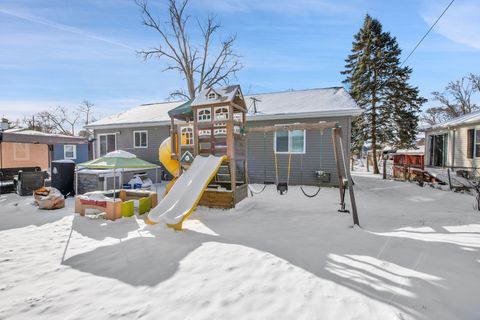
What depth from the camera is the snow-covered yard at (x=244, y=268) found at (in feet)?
7.84

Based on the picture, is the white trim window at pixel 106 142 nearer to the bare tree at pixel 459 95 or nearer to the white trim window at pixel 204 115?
the white trim window at pixel 204 115

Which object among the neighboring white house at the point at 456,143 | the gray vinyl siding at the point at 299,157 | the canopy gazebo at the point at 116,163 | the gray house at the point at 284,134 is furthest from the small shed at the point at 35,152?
→ the neighboring white house at the point at 456,143

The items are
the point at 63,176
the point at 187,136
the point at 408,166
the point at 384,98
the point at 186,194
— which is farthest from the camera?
the point at 384,98

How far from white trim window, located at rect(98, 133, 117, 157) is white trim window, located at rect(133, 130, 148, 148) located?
1.57 meters

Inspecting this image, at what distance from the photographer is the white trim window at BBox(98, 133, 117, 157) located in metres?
14.9

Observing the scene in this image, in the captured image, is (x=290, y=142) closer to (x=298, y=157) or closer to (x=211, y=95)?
(x=298, y=157)

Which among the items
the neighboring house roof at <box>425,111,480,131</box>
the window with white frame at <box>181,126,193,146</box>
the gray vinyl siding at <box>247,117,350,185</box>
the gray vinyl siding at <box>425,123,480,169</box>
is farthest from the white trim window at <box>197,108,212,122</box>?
the gray vinyl siding at <box>425,123,480,169</box>

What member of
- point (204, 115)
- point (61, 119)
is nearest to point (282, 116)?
point (204, 115)

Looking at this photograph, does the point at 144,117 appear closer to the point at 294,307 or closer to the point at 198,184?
the point at 198,184

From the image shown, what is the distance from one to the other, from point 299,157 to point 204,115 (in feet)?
18.3

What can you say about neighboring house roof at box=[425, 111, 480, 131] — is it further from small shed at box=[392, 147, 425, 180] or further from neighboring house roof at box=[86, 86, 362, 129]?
neighboring house roof at box=[86, 86, 362, 129]

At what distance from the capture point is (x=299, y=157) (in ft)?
36.6

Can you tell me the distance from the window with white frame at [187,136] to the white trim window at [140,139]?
7350 millimetres

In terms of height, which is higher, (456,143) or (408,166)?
(456,143)
